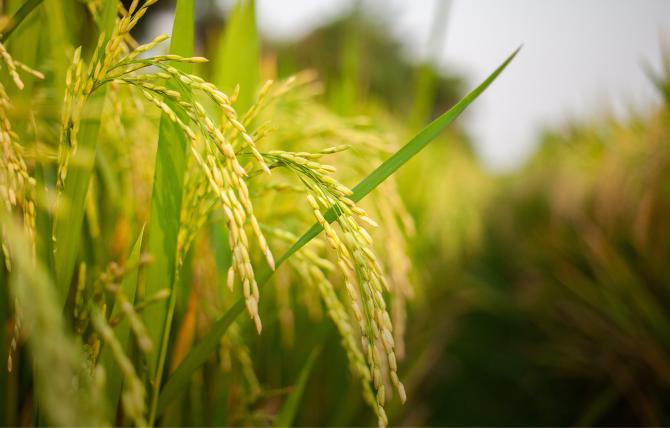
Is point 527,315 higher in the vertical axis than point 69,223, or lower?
lower

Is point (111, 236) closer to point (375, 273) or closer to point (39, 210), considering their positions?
point (39, 210)

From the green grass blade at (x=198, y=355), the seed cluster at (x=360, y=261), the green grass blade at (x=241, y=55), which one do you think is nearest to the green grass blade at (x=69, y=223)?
the green grass blade at (x=198, y=355)

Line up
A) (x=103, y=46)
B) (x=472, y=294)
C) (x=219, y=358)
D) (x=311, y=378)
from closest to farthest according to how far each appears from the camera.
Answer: (x=103, y=46)
(x=219, y=358)
(x=311, y=378)
(x=472, y=294)

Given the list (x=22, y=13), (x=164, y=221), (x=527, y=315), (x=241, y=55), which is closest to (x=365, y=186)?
(x=164, y=221)

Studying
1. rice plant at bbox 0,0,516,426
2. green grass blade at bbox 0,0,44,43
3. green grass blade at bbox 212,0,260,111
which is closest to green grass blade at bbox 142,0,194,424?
rice plant at bbox 0,0,516,426

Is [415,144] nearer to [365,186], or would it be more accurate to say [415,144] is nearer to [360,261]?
[365,186]

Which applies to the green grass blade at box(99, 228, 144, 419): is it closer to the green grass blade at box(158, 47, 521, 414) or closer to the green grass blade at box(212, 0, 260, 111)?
Answer: the green grass blade at box(158, 47, 521, 414)

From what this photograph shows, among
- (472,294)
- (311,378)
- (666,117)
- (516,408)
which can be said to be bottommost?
(516,408)

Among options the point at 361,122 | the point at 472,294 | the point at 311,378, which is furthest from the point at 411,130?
the point at 472,294
